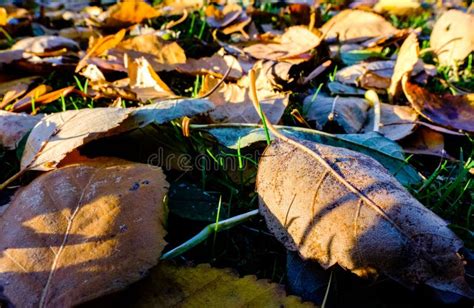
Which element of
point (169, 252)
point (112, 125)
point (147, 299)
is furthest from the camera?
point (112, 125)

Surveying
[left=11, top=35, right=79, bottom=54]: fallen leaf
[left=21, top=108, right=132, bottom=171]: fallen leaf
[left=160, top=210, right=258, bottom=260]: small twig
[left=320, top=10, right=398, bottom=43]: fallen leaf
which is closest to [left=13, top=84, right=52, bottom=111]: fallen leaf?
[left=21, top=108, right=132, bottom=171]: fallen leaf

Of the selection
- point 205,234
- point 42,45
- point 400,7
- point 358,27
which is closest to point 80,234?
point 205,234

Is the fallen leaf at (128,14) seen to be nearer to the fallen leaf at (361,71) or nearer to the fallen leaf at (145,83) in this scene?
the fallen leaf at (145,83)

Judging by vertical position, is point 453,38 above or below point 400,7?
above

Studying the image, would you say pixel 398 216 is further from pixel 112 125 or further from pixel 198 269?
pixel 112 125

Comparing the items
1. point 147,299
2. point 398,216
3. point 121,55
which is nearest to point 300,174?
point 398,216

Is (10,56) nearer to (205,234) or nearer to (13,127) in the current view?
(13,127)

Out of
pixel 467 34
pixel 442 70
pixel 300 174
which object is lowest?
pixel 442 70
